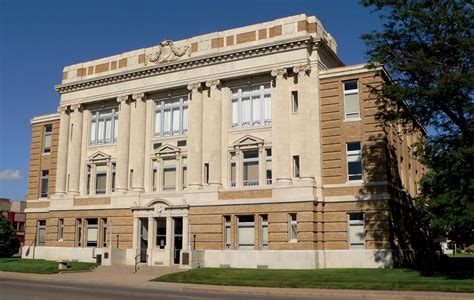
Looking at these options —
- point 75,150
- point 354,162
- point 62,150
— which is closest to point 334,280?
point 354,162

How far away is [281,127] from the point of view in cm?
3784

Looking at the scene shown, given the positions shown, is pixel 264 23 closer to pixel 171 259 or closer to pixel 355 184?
pixel 355 184

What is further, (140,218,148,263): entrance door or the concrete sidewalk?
(140,218,148,263): entrance door

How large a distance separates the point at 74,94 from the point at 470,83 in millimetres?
34681

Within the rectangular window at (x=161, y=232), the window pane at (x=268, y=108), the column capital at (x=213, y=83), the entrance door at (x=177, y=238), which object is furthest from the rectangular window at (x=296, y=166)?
the rectangular window at (x=161, y=232)

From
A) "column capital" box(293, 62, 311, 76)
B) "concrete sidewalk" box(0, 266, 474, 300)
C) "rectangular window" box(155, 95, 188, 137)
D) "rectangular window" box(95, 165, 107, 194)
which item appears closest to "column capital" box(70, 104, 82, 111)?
"rectangular window" box(95, 165, 107, 194)

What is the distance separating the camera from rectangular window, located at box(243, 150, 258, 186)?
39.0m

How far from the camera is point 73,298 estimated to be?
2005cm

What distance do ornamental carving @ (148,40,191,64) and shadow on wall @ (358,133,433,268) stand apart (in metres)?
16.5

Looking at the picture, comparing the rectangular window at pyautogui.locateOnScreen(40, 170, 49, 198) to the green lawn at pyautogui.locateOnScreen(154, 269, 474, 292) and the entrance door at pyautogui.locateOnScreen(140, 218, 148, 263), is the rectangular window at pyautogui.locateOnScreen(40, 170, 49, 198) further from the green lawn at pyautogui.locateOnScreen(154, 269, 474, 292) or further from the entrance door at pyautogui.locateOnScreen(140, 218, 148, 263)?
the green lawn at pyautogui.locateOnScreen(154, 269, 474, 292)

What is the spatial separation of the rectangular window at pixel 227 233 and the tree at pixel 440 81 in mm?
14438

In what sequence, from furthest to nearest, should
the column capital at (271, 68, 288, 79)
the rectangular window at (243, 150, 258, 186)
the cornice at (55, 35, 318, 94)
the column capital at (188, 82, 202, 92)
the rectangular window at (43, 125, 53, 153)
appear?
the rectangular window at (43, 125, 53, 153), the column capital at (188, 82, 202, 92), the rectangular window at (243, 150, 258, 186), the column capital at (271, 68, 288, 79), the cornice at (55, 35, 318, 94)

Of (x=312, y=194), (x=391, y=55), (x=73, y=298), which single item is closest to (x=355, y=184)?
(x=312, y=194)

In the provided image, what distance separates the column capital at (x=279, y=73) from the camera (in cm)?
3803
